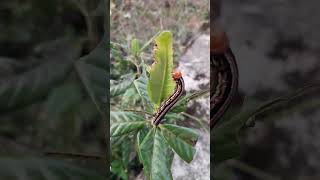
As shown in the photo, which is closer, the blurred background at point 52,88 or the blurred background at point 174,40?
the blurred background at point 52,88

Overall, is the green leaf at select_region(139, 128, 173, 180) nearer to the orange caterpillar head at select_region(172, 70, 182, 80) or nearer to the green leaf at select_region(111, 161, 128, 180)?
the green leaf at select_region(111, 161, 128, 180)

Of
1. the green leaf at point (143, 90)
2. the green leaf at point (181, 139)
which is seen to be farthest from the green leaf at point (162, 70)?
the green leaf at point (181, 139)

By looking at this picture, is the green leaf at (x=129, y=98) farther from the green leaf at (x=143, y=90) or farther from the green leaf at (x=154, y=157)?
the green leaf at (x=154, y=157)

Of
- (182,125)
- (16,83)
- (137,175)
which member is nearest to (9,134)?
(16,83)

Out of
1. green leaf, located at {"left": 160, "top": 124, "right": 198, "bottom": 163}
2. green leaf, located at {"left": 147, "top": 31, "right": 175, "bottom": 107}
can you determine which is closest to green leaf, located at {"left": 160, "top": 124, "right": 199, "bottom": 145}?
green leaf, located at {"left": 160, "top": 124, "right": 198, "bottom": 163}

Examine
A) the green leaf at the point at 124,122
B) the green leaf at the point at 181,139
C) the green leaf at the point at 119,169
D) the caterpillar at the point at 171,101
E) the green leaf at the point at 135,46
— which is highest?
the green leaf at the point at 135,46

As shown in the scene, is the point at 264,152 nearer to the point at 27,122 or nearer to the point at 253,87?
the point at 253,87
